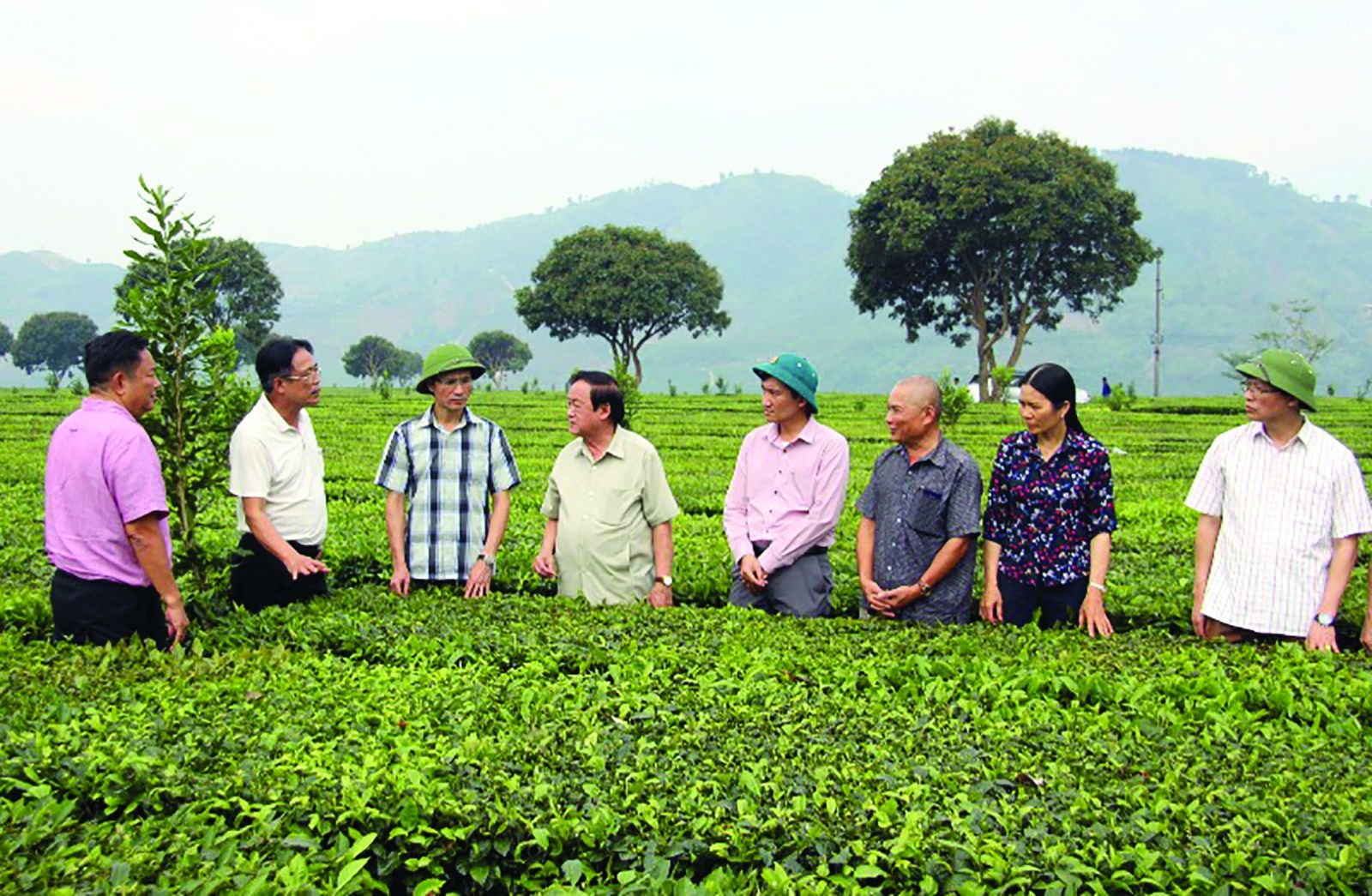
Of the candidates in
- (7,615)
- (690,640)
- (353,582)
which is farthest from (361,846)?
(353,582)

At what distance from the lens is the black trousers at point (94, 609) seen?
5.23m

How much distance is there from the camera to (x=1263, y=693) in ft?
15.1

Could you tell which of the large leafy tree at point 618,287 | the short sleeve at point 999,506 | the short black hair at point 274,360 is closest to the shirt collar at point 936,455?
the short sleeve at point 999,506

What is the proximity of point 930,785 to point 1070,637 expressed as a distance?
A: 214cm

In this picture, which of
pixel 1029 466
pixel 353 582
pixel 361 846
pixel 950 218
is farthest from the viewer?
pixel 950 218

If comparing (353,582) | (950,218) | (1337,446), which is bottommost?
(353,582)

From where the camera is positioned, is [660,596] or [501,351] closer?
[660,596]

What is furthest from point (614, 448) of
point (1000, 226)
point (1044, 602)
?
point (1000, 226)

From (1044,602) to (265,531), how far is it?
403 centimetres

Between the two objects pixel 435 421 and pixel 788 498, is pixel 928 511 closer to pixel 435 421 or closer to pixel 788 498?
Answer: pixel 788 498

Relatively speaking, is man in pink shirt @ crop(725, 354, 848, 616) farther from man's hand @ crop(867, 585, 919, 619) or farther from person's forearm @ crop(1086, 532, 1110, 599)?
person's forearm @ crop(1086, 532, 1110, 599)

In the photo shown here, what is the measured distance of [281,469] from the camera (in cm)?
596

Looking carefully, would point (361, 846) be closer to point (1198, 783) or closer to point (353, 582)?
point (1198, 783)

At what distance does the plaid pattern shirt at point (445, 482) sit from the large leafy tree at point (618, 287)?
47.0 m
